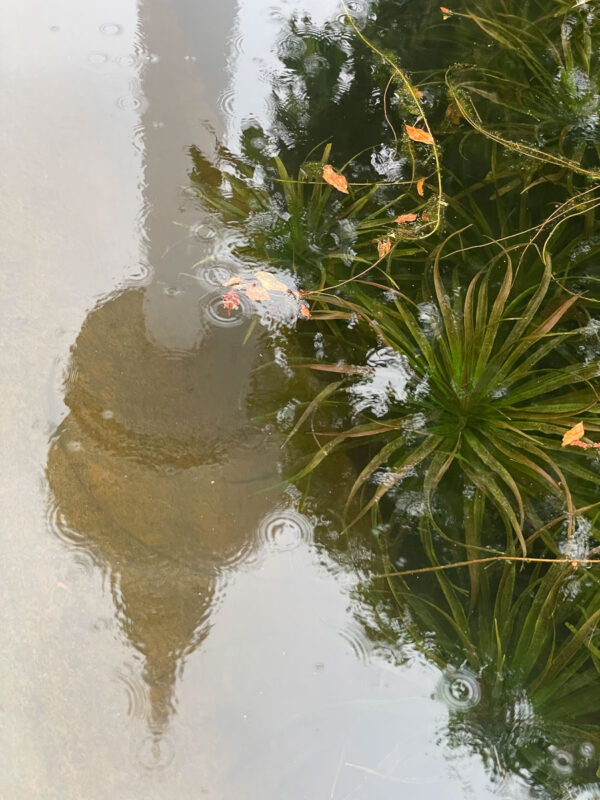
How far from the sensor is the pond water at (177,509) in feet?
4.51

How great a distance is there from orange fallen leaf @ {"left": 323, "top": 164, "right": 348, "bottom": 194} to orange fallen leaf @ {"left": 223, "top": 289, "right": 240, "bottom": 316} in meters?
0.53

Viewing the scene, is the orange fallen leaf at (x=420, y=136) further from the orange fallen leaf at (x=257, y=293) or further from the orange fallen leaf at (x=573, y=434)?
the orange fallen leaf at (x=573, y=434)

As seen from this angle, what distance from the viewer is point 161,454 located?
5.37 feet

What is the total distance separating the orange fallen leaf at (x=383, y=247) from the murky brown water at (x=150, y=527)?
0.49 meters

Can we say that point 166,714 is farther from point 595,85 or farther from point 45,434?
point 595,85

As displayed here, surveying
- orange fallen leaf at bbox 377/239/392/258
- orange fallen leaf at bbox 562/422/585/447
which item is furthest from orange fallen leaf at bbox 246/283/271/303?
orange fallen leaf at bbox 562/422/585/447

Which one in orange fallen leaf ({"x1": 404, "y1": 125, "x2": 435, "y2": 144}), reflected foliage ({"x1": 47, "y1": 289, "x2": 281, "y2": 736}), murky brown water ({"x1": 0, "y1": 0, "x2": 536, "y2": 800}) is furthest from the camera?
orange fallen leaf ({"x1": 404, "y1": 125, "x2": 435, "y2": 144})

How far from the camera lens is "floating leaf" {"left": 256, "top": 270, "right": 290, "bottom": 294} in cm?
187

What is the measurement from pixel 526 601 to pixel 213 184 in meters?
1.59

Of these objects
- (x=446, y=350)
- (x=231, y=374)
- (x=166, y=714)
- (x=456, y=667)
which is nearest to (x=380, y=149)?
(x=446, y=350)

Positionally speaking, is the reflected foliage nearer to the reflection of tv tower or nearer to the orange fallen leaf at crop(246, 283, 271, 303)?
the reflection of tv tower

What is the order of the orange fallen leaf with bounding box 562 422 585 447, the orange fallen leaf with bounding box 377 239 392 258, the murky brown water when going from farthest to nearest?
1. the orange fallen leaf with bounding box 377 239 392 258
2. the orange fallen leaf with bounding box 562 422 585 447
3. the murky brown water

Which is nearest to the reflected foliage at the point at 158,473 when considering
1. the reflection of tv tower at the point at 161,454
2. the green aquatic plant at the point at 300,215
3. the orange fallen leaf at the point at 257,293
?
the reflection of tv tower at the point at 161,454

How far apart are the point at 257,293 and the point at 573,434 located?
1.01 meters
